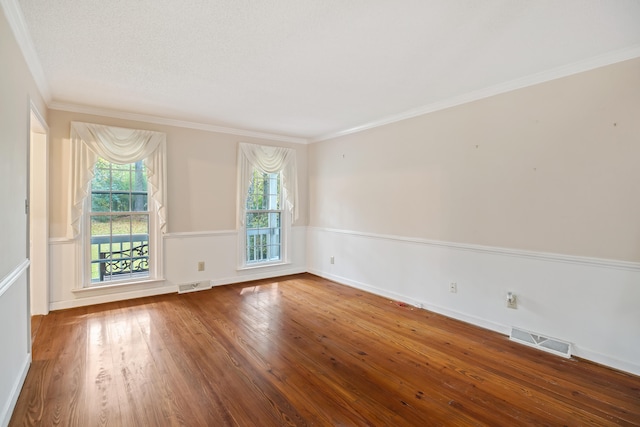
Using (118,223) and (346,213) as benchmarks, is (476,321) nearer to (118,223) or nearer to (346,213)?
(346,213)

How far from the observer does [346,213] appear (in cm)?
504

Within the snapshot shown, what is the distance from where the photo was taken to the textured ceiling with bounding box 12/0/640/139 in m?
1.90

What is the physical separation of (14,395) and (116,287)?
90.0 inches

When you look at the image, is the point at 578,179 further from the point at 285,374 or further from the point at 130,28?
the point at 130,28

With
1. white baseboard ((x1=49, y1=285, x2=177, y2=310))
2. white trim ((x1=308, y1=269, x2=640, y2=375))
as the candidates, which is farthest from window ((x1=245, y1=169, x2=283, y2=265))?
white baseboard ((x1=49, y1=285, x2=177, y2=310))

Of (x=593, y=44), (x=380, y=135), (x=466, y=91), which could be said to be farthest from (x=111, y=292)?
(x=593, y=44)

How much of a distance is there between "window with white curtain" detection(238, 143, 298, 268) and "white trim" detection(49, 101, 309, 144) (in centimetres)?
21

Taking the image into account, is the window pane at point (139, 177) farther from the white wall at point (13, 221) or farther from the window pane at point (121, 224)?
the white wall at point (13, 221)

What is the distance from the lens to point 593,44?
2.31 m

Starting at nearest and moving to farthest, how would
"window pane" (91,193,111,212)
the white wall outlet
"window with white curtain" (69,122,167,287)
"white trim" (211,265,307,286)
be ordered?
the white wall outlet → "window with white curtain" (69,122,167,287) → "window pane" (91,193,111,212) → "white trim" (211,265,307,286)

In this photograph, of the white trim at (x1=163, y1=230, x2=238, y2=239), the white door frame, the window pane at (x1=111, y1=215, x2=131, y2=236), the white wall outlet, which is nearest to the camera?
the white wall outlet

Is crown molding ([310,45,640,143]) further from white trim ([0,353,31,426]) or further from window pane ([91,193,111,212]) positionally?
white trim ([0,353,31,426])

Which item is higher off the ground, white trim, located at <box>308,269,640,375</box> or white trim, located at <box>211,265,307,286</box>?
white trim, located at <box>211,265,307,286</box>

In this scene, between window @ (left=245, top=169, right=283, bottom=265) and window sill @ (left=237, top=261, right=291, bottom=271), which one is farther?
window @ (left=245, top=169, right=283, bottom=265)
